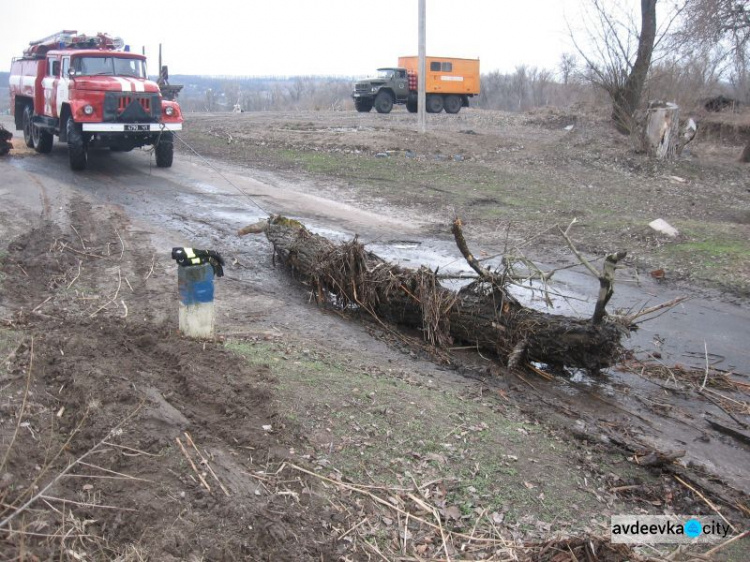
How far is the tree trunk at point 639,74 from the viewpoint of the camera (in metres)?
19.4

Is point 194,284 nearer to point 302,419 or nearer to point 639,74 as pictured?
point 302,419

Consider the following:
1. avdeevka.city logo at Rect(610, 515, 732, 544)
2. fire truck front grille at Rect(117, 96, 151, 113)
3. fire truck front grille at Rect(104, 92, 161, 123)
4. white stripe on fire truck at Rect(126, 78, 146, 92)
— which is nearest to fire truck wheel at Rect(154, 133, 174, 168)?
fire truck front grille at Rect(104, 92, 161, 123)

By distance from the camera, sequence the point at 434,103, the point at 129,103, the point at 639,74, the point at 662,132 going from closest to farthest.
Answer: the point at 129,103, the point at 662,132, the point at 639,74, the point at 434,103

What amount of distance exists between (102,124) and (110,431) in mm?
10420

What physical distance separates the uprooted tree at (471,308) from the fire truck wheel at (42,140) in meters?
10.6

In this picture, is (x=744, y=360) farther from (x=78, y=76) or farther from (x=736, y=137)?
(x=736, y=137)

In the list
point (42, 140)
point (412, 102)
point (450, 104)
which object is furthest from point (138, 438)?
point (450, 104)

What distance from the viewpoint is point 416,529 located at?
376cm

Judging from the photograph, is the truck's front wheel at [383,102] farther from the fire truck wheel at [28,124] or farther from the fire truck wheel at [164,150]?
the fire truck wheel at [164,150]

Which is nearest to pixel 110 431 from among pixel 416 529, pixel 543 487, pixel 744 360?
pixel 416 529

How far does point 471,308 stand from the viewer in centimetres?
657

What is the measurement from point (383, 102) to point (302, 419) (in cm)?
2775

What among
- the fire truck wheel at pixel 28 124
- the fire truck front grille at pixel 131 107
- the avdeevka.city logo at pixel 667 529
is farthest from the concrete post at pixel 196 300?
the fire truck wheel at pixel 28 124

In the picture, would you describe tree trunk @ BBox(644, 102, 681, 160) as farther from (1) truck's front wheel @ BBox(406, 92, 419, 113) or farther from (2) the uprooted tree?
(1) truck's front wheel @ BBox(406, 92, 419, 113)
